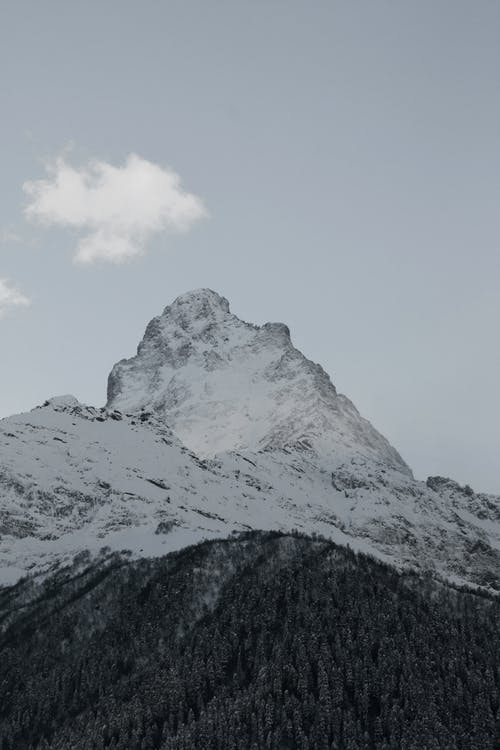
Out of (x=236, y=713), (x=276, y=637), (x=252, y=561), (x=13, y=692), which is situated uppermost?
(x=252, y=561)

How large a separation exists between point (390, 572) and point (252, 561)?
91.0 ft

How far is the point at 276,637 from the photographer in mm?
108812

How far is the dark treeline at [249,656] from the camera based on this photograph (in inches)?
3533

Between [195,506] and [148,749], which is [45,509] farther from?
[148,749]

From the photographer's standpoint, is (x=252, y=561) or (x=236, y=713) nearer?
(x=236, y=713)

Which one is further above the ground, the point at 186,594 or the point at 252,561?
the point at 252,561

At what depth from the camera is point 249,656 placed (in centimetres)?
10569

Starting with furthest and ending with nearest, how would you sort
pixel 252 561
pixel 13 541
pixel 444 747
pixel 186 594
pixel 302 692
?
pixel 13 541
pixel 252 561
pixel 186 594
pixel 302 692
pixel 444 747

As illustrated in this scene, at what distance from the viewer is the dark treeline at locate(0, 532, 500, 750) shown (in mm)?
89750

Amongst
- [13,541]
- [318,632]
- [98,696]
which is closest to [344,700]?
[318,632]

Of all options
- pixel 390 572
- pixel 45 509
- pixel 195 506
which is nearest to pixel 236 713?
pixel 390 572

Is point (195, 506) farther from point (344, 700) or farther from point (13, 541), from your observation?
point (344, 700)

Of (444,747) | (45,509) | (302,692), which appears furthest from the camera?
(45,509)

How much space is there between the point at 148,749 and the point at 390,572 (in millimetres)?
63038
